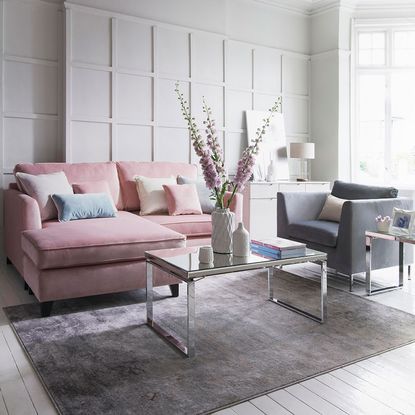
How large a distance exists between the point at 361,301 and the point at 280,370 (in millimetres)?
1303

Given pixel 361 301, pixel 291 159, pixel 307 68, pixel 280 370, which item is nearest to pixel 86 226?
pixel 280 370

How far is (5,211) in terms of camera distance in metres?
4.19

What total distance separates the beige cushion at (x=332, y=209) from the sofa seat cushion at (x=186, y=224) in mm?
1053

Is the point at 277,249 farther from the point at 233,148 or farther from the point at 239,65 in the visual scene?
the point at 239,65

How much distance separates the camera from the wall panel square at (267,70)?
5914 mm

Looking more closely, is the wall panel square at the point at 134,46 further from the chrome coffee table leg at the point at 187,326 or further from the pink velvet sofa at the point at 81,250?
the chrome coffee table leg at the point at 187,326

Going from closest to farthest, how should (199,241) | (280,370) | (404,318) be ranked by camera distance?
1. (280,370)
2. (404,318)
3. (199,241)

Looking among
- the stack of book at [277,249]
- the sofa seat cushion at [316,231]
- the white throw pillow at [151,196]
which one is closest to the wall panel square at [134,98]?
the white throw pillow at [151,196]

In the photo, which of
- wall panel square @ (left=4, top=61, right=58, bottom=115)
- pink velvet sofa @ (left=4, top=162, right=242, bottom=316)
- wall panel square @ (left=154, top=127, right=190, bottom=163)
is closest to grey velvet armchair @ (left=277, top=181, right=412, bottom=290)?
pink velvet sofa @ (left=4, top=162, right=242, bottom=316)

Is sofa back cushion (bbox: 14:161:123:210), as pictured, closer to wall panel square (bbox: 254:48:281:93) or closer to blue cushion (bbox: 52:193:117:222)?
blue cushion (bbox: 52:193:117:222)

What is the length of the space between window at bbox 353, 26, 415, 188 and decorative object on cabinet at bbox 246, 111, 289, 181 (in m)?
0.98

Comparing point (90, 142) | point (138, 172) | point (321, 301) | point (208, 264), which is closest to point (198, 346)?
point (208, 264)

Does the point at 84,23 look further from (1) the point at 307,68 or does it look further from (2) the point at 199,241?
(1) the point at 307,68

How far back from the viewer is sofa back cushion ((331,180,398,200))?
12.7ft
